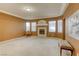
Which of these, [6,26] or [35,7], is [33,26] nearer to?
[6,26]

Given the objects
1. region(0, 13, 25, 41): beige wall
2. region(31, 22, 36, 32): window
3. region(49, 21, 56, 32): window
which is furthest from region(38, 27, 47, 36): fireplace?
region(0, 13, 25, 41): beige wall

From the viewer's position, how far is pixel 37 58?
1.69 metres

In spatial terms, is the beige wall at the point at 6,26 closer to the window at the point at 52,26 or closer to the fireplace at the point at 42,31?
the fireplace at the point at 42,31

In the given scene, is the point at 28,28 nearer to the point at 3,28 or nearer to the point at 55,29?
the point at 55,29

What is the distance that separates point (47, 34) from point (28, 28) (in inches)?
111

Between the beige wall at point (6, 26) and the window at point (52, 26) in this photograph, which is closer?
the beige wall at point (6, 26)

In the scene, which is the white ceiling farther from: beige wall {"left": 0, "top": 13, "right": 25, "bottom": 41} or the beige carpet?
the beige carpet

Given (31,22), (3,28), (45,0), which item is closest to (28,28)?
(31,22)

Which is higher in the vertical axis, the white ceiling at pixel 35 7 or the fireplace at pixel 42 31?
the white ceiling at pixel 35 7

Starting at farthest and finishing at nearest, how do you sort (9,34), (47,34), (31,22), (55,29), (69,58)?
(31,22) → (47,34) → (55,29) → (9,34) → (69,58)

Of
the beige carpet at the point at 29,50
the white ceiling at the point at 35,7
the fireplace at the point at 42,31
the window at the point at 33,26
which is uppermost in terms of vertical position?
the white ceiling at the point at 35,7

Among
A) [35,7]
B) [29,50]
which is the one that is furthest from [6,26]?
[29,50]

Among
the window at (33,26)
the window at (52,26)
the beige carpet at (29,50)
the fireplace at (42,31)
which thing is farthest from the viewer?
the window at (33,26)

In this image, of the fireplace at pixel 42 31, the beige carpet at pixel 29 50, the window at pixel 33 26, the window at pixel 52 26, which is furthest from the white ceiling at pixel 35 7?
the window at pixel 33 26
